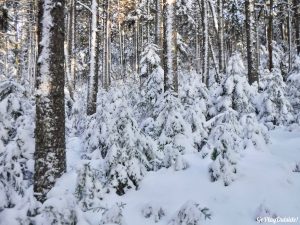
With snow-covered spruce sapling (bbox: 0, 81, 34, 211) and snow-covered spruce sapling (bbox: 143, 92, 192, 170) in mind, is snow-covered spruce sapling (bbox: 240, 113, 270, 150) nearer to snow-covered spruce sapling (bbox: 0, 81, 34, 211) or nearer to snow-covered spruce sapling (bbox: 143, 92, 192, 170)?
snow-covered spruce sapling (bbox: 143, 92, 192, 170)

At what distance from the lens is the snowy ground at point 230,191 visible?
5.77 metres

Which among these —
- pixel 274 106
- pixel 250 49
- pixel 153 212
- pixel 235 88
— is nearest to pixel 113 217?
pixel 153 212

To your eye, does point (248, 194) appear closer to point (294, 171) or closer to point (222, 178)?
point (222, 178)

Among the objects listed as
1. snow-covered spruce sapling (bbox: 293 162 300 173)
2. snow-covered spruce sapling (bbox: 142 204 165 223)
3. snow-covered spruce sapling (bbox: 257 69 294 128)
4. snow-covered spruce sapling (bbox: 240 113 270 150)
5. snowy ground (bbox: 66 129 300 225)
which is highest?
snow-covered spruce sapling (bbox: 257 69 294 128)

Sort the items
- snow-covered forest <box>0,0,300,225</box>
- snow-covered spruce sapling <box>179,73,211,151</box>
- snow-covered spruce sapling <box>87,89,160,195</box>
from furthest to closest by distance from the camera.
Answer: snow-covered spruce sapling <box>179,73,211,151</box>, snow-covered spruce sapling <box>87,89,160,195</box>, snow-covered forest <box>0,0,300,225</box>

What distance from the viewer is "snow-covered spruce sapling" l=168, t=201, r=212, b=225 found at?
5414 millimetres

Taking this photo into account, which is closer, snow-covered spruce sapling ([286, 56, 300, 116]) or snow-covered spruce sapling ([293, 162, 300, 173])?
snow-covered spruce sapling ([293, 162, 300, 173])

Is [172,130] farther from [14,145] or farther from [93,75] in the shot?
[93,75]

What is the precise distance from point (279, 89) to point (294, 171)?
4.55 m

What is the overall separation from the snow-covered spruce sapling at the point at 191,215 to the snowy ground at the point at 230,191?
0.16m

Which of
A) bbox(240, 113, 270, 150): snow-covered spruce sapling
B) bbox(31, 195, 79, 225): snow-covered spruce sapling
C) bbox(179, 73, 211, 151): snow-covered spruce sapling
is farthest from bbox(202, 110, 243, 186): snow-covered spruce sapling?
bbox(31, 195, 79, 225): snow-covered spruce sapling

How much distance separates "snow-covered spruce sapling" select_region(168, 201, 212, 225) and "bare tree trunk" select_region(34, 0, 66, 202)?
2.03 metres

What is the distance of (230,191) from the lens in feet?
21.1

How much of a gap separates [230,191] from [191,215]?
126 centimetres
